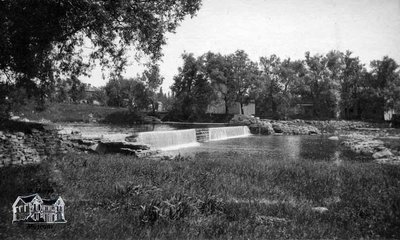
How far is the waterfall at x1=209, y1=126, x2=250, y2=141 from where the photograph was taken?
129 feet

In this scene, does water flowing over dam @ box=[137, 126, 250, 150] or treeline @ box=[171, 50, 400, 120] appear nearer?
water flowing over dam @ box=[137, 126, 250, 150]

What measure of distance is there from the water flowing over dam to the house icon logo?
20.8 meters

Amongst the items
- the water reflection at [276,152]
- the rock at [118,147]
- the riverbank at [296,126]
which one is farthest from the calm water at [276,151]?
the riverbank at [296,126]

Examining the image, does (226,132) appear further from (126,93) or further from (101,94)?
(101,94)

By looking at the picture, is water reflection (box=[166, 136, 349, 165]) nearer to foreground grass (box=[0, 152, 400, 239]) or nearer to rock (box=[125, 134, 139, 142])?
rock (box=[125, 134, 139, 142])

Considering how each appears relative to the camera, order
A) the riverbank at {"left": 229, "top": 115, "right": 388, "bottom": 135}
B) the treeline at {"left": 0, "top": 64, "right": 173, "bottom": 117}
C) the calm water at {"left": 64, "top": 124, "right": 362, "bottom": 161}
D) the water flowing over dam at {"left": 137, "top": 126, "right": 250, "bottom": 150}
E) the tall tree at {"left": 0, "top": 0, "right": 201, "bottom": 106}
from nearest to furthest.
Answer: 1. the tall tree at {"left": 0, "top": 0, "right": 201, "bottom": 106}
2. the treeline at {"left": 0, "top": 64, "right": 173, "bottom": 117}
3. the calm water at {"left": 64, "top": 124, "right": 362, "bottom": 161}
4. the water flowing over dam at {"left": 137, "top": 126, "right": 250, "bottom": 150}
5. the riverbank at {"left": 229, "top": 115, "right": 388, "bottom": 135}

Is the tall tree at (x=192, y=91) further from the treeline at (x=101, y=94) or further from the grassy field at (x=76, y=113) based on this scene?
the grassy field at (x=76, y=113)

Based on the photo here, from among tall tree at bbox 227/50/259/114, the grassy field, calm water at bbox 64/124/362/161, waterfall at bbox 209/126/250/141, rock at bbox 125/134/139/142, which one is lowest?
calm water at bbox 64/124/362/161

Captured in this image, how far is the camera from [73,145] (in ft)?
62.3

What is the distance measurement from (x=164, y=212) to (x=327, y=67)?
75.8 m

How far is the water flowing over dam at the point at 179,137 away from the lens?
27708 mm

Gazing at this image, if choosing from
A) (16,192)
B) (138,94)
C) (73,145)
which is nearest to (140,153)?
(73,145)

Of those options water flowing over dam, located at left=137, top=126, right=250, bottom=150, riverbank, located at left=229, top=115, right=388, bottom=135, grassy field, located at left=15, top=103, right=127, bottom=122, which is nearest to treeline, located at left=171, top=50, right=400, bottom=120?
riverbank, located at left=229, top=115, right=388, bottom=135

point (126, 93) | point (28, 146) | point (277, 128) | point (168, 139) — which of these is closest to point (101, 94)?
point (126, 93)
